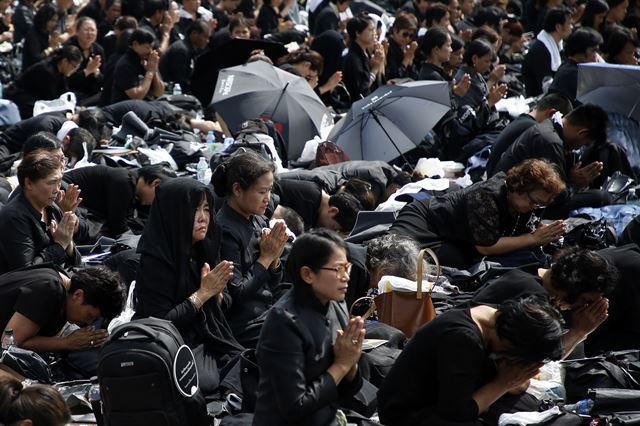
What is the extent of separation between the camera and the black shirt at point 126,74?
10.4m

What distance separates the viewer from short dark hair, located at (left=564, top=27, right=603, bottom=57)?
946cm

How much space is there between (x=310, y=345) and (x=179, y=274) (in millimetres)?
1349

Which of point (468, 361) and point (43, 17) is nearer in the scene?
point (468, 361)

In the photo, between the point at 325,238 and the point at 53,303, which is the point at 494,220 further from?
the point at 53,303

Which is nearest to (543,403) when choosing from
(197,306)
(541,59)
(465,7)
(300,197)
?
(197,306)

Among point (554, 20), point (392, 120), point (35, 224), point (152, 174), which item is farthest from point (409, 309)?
point (554, 20)

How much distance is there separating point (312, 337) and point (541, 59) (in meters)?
7.37

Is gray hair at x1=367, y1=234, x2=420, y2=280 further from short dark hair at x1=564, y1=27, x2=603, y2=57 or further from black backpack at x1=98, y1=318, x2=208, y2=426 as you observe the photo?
short dark hair at x1=564, y1=27, x2=603, y2=57

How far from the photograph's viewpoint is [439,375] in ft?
13.9

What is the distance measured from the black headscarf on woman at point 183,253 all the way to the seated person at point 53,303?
0.18 meters

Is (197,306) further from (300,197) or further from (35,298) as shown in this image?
(300,197)

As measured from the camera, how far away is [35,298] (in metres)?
5.26

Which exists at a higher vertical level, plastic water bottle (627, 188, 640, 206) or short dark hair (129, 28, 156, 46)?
plastic water bottle (627, 188, 640, 206)

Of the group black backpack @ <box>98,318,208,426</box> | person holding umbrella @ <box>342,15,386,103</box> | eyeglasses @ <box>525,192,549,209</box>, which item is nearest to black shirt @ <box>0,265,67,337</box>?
black backpack @ <box>98,318,208,426</box>
